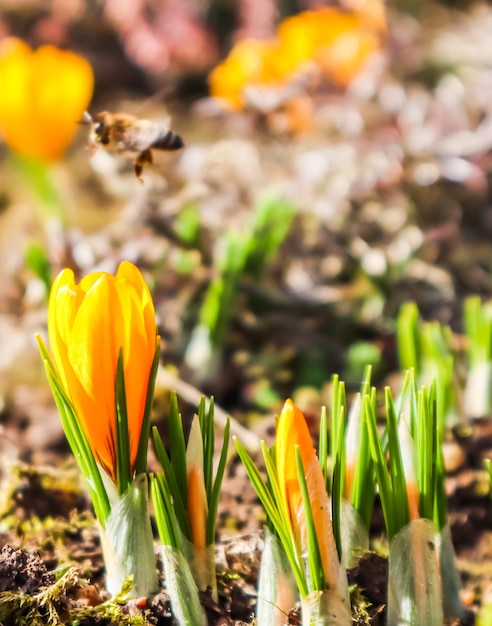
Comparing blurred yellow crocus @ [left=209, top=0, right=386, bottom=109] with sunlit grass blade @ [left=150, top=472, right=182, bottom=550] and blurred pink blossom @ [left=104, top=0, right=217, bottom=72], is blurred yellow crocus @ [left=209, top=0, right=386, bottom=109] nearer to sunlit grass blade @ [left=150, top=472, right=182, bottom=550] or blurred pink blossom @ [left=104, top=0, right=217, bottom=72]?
blurred pink blossom @ [left=104, top=0, right=217, bottom=72]

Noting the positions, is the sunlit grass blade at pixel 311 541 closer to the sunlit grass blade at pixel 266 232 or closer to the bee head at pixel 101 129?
the bee head at pixel 101 129

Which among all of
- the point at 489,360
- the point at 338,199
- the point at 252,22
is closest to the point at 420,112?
the point at 338,199

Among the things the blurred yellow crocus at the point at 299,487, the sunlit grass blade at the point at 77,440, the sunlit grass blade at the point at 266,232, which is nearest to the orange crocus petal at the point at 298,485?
the blurred yellow crocus at the point at 299,487

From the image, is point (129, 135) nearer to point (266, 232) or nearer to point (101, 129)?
point (101, 129)

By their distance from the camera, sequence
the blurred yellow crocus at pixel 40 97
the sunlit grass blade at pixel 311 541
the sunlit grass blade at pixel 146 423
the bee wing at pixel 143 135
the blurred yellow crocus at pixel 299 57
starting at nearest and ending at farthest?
the sunlit grass blade at pixel 311 541
the sunlit grass blade at pixel 146 423
the bee wing at pixel 143 135
the blurred yellow crocus at pixel 40 97
the blurred yellow crocus at pixel 299 57

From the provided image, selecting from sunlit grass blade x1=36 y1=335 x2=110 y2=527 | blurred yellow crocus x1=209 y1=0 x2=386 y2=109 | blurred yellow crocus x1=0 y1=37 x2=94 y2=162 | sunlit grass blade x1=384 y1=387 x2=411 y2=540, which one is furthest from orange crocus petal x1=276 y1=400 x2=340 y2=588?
blurred yellow crocus x1=209 y1=0 x2=386 y2=109

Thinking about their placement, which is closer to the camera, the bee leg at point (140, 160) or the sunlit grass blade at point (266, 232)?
the bee leg at point (140, 160)
